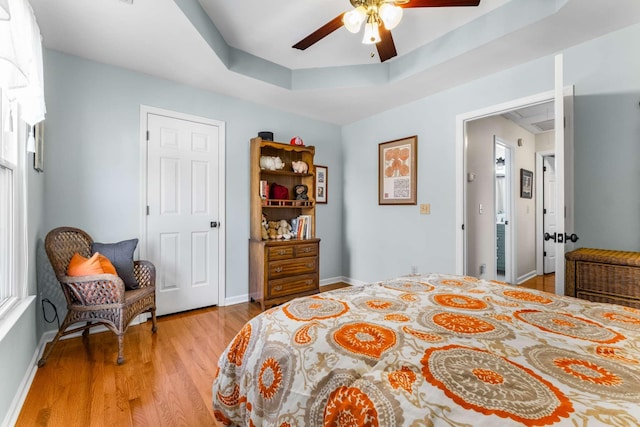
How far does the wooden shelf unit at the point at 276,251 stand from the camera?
3107 mm

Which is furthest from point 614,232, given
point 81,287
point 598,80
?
point 81,287

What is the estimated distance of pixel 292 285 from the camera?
3242 mm

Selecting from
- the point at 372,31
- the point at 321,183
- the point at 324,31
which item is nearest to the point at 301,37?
the point at 324,31

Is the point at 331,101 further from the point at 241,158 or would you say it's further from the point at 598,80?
the point at 598,80

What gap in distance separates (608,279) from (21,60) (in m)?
3.25

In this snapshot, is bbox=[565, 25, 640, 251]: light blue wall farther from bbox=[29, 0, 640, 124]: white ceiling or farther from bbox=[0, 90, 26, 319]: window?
bbox=[0, 90, 26, 319]: window

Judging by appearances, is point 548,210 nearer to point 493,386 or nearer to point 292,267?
point 292,267

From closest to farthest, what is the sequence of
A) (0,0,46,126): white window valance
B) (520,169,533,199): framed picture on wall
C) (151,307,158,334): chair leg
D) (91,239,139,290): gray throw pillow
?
(0,0,46,126): white window valance → (91,239,139,290): gray throw pillow → (151,307,158,334): chair leg → (520,169,533,199): framed picture on wall

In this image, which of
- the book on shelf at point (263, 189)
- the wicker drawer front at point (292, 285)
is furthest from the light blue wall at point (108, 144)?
the wicker drawer front at point (292, 285)

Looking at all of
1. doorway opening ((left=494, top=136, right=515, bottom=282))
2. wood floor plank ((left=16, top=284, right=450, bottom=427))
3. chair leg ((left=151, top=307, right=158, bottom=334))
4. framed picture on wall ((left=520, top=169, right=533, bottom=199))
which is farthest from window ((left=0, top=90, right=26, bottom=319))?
framed picture on wall ((left=520, top=169, right=533, bottom=199))

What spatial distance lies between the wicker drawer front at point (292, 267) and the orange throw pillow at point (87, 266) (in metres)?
1.44

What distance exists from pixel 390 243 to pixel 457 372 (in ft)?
9.67

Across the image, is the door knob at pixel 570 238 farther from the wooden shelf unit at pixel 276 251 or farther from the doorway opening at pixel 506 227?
the wooden shelf unit at pixel 276 251

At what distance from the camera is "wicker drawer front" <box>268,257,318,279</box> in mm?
3135
